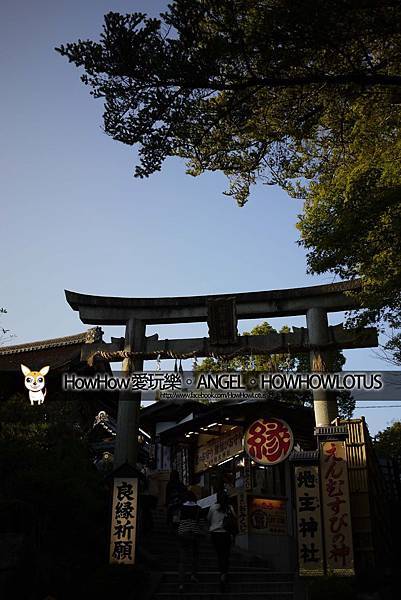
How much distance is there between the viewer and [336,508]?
10891 millimetres

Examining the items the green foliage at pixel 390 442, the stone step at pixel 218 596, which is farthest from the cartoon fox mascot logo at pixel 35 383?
the green foliage at pixel 390 442

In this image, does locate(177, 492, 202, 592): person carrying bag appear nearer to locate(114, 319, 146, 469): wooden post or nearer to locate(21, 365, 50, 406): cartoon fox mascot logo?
locate(114, 319, 146, 469): wooden post

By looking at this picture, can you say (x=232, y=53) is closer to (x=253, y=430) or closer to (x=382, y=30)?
(x=382, y=30)

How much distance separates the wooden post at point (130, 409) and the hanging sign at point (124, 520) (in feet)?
20.1

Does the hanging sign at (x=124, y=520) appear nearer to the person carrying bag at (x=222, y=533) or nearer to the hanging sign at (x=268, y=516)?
the person carrying bag at (x=222, y=533)

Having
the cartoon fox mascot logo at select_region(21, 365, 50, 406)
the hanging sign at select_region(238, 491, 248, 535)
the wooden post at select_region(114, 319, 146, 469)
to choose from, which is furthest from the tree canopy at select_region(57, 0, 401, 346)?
the cartoon fox mascot logo at select_region(21, 365, 50, 406)

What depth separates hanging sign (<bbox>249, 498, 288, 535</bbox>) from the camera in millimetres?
16219

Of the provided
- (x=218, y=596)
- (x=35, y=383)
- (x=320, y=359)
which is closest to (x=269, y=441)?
(x=320, y=359)

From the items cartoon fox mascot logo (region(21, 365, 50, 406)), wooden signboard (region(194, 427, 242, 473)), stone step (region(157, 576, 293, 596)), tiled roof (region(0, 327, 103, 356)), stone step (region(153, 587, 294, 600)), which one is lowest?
stone step (region(153, 587, 294, 600))

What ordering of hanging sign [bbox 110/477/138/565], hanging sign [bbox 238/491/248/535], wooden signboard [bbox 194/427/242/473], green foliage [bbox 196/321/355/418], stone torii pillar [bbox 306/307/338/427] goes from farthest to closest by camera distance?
green foliage [bbox 196/321/355/418] < wooden signboard [bbox 194/427/242/473] < stone torii pillar [bbox 306/307/338/427] < hanging sign [bbox 238/491/248/535] < hanging sign [bbox 110/477/138/565]

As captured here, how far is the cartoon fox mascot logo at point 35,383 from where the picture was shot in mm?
19328

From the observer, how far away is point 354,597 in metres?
8.96

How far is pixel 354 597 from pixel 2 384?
51.2 feet

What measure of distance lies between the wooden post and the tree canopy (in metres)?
8.42
